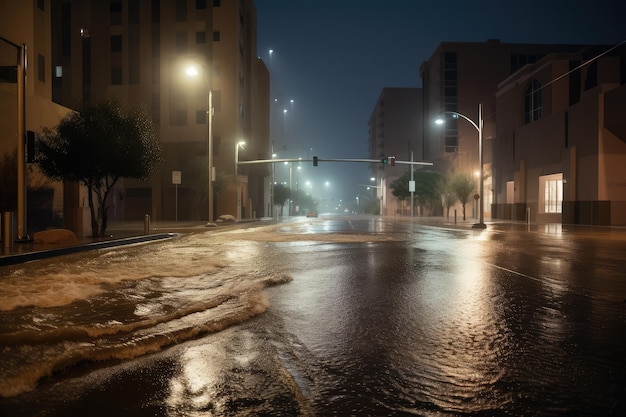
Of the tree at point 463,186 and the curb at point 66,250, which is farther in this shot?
the tree at point 463,186

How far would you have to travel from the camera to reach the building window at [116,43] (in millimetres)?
55969

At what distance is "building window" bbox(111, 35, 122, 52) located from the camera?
55969mm

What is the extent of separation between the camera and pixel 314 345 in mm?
5117

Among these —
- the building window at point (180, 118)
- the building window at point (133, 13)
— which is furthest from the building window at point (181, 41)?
the building window at point (180, 118)

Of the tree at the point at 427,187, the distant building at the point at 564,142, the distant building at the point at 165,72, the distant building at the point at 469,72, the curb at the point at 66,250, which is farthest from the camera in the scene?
the distant building at the point at 469,72

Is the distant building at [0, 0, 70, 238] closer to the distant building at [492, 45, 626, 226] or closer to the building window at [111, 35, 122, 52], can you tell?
the building window at [111, 35, 122, 52]

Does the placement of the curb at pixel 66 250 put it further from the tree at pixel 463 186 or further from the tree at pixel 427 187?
the tree at pixel 427 187

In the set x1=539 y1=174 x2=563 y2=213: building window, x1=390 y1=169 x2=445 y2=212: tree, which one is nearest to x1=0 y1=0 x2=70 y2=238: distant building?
x1=539 y1=174 x2=563 y2=213: building window

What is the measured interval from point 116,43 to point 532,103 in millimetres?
45583

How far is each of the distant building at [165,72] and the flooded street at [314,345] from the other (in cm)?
4661

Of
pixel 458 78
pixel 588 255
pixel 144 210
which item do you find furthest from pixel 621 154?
pixel 458 78

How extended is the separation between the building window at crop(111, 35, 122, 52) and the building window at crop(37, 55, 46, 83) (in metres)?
31.8

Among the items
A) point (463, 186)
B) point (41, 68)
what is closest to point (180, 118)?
point (41, 68)

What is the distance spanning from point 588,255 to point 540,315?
32.6 ft
